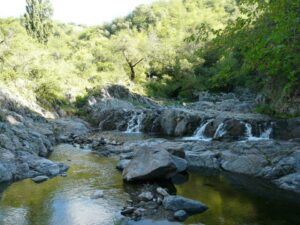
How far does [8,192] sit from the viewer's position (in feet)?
40.0

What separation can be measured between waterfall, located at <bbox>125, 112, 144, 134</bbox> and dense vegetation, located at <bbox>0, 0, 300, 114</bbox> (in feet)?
21.4

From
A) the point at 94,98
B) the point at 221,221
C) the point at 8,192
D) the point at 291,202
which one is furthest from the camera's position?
the point at 94,98

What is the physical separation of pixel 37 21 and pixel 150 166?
44661mm

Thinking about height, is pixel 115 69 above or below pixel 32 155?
above

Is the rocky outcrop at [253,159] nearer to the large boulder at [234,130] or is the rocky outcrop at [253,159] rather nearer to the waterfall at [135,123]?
the large boulder at [234,130]

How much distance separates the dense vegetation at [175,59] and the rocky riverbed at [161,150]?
2900 millimetres

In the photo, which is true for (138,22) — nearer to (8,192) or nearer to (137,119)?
(137,119)

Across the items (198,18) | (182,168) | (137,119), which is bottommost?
(182,168)

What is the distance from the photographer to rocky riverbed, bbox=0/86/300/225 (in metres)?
11.9

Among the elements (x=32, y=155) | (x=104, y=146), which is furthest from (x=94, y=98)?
(x=32, y=155)

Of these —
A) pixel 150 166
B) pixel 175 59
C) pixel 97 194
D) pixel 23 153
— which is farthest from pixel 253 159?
pixel 175 59

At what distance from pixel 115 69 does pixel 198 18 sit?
4342 cm

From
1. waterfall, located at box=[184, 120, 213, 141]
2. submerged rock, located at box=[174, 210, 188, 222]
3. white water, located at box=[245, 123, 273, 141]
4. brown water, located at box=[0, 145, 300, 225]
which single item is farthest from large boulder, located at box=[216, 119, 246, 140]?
submerged rock, located at box=[174, 210, 188, 222]

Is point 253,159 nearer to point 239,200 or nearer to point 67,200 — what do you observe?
point 239,200
